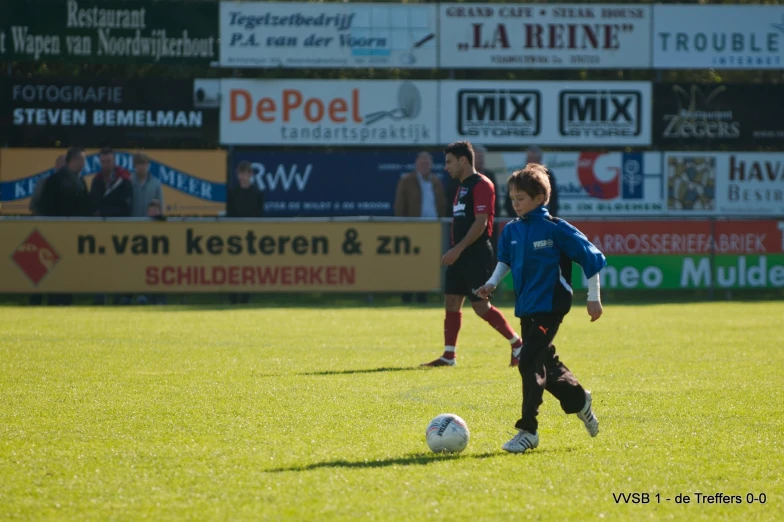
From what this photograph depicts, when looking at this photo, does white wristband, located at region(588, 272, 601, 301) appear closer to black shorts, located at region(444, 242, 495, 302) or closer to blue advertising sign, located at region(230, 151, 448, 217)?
black shorts, located at region(444, 242, 495, 302)

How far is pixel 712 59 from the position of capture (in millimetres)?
26547

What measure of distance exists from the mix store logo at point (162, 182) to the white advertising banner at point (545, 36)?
602 cm

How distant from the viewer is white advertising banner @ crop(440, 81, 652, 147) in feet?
84.5

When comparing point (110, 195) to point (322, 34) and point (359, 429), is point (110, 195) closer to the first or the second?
point (322, 34)

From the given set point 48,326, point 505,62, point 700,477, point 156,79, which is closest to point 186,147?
point 156,79

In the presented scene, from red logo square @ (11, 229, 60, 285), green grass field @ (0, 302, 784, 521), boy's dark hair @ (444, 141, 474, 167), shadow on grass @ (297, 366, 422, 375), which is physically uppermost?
boy's dark hair @ (444, 141, 474, 167)

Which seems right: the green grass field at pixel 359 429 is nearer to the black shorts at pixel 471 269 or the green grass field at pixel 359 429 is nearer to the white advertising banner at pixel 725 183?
the black shorts at pixel 471 269

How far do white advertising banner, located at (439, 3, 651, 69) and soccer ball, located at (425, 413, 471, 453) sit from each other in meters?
20.1

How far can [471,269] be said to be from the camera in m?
10.9

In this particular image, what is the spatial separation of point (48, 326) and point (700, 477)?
10.8 m

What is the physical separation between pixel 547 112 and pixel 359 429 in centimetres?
1964

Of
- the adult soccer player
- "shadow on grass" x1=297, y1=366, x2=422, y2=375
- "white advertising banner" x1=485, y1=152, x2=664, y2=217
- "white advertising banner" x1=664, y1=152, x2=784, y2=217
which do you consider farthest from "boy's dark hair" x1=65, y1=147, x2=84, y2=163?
"white advertising banner" x1=664, y1=152, x2=784, y2=217

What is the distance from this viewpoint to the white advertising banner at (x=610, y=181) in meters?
25.9

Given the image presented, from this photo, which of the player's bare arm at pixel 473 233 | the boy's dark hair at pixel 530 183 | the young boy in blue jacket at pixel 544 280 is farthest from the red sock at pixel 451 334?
the boy's dark hair at pixel 530 183
